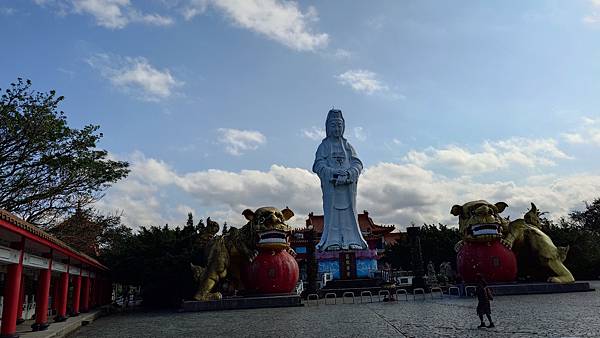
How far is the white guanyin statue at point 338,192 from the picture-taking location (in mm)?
35750

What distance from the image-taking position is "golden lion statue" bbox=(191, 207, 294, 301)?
59.1 ft

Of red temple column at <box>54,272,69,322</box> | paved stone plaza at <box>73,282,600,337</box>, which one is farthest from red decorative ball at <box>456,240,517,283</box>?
red temple column at <box>54,272,69,322</box>

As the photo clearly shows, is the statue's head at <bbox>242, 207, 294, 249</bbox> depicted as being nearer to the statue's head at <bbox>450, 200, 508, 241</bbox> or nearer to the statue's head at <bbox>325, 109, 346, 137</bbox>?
the statue's head at <bbox>450, 200, 508, 241</bbox>

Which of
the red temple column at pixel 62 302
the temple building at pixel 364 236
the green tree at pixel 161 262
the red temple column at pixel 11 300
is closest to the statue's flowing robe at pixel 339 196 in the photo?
the temple building at pixel 364 236

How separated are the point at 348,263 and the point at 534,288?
18.7 m

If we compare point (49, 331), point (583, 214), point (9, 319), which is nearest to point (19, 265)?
point (9, 319)

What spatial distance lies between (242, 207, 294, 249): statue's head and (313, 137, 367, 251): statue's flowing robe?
56.6 ft

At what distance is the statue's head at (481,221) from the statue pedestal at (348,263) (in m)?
16.7

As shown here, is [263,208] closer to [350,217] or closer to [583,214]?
[350,217]

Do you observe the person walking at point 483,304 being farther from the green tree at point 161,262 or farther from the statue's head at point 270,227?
the green tree at point 161,262

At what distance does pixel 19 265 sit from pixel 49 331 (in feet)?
8.69

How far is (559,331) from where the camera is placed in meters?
8.12

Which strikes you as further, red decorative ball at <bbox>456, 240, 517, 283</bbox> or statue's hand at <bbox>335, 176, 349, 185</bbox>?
statue's hand at <bbox>335, 176, 349, 185</bbox>

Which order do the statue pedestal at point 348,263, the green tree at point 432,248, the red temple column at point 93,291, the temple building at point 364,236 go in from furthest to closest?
1. the temple building at point 364,236
2. the green tree at point 432,248
3. the statue pedestal at point 348,263
4. the red temple column at point 93,291
